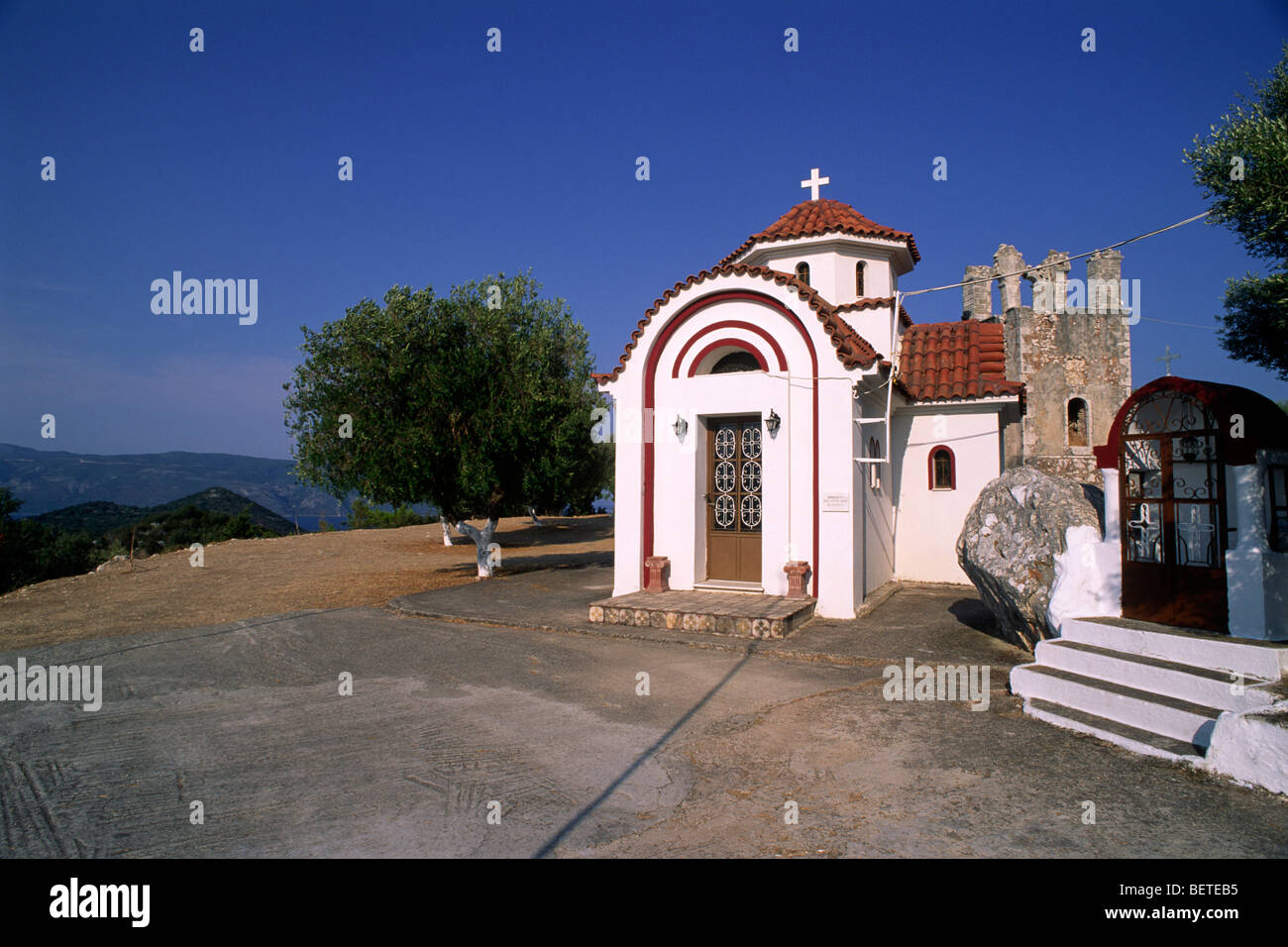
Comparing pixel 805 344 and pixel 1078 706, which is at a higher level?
pixel 805 344

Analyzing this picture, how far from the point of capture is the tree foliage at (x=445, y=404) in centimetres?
1546

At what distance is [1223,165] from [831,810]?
11.9 meters

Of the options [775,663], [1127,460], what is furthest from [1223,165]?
[775,663]

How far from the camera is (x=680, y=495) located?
42.7 ft

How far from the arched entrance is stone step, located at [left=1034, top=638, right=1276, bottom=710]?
802mm

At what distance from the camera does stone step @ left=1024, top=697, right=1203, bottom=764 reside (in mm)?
5625

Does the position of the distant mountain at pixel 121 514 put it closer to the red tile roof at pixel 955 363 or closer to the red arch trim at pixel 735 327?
the red arch trim at pixel 735 327

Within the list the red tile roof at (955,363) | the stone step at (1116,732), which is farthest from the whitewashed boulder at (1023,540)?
the red tile roof at (955,363)

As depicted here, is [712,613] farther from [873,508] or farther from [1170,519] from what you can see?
[1170,519]

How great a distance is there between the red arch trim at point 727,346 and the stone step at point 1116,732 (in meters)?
7.16

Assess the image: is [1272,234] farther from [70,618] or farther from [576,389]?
[70,618]

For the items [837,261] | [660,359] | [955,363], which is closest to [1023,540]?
[660,359]

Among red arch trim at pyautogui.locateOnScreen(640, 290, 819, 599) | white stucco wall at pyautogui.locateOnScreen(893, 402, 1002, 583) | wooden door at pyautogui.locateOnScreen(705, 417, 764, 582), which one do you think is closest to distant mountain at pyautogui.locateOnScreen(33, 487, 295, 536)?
red arch trim at pyautogui.locateOnScreen(640, 290, 819, 599)

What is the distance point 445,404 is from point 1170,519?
12.6 metres
